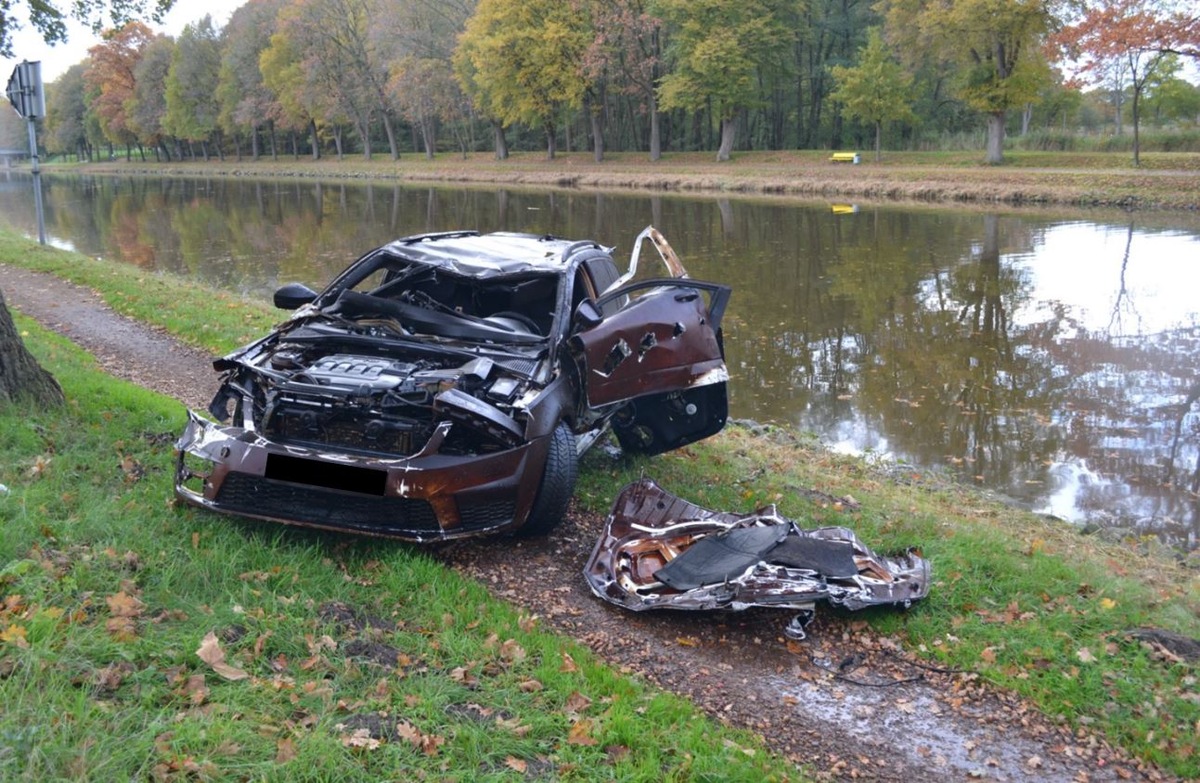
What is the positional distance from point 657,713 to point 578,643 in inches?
31.3

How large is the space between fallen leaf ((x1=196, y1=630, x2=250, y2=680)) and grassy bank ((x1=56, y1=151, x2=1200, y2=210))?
32.8 meters

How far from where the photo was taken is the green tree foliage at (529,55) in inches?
2143

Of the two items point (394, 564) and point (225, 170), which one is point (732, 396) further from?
point (225, 170)

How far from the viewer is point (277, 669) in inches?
153

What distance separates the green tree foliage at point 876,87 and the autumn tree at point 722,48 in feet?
15.2

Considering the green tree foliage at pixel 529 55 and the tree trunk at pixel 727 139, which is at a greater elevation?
→ the green tree foliage at pixel 529 55

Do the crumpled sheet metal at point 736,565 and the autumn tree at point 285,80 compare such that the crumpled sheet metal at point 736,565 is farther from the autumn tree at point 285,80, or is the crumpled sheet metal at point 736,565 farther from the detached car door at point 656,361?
the autumn tree at point 285,80

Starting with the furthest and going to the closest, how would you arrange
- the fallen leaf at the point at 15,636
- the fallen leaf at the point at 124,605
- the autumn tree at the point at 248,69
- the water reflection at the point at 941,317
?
the autumn tree at the point at 248,69
the water reflection at the point at 941,317
the fallen leaf at the point at 124,605
the fallen leaf at the point at 15,636

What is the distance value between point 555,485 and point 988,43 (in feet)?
145

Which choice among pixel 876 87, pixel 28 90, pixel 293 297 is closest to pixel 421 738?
pixel 293 297

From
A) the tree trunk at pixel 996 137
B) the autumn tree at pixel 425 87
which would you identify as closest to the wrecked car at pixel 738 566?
the tree trunk at pixel 996 137

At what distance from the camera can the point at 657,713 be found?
3.94 metres

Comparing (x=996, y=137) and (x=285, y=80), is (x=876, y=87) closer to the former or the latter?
(x=996, y=137)

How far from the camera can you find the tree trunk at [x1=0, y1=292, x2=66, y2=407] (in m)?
6.29
